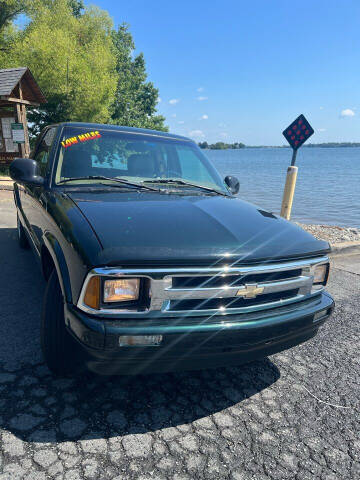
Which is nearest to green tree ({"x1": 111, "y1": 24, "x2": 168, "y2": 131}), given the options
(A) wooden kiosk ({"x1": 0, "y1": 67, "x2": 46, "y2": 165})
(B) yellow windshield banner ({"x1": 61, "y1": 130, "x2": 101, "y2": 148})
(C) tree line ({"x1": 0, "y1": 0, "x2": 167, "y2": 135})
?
(C) tree line ({"x1": 0, "y1": 0, "x2": 167, "y2": 135})

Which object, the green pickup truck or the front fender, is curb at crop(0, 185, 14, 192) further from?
the front fender

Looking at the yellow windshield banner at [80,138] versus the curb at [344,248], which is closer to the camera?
the yellow windshield banner at [80,138]

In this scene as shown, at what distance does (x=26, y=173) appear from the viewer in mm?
2967

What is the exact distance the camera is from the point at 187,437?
198 centimetres

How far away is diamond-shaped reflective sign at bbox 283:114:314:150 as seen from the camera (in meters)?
6.83

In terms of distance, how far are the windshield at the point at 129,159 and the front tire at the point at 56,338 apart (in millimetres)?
1069

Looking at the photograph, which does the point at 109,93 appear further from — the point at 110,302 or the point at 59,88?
the point at 110,302

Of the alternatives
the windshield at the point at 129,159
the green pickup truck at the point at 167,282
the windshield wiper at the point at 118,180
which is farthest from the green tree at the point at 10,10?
the green pickup truck at the point at 167,282

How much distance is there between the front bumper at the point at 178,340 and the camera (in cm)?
178

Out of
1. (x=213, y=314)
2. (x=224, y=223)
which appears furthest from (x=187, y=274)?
(x=224, y=223)

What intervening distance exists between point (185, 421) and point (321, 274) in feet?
4.35

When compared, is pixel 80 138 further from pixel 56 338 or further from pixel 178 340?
pixel 178 340

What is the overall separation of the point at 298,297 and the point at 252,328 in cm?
48

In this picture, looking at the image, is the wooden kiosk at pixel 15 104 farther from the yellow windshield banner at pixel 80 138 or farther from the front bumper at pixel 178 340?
the front bumper at pixel 178 340
